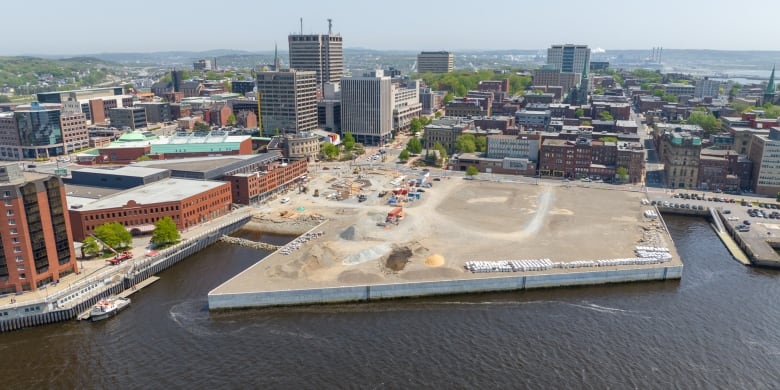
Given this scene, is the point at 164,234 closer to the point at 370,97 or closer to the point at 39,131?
the point at 370,97

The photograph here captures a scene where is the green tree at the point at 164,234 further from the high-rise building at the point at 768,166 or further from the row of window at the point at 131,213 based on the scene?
the high-rise building at the point at 768,166

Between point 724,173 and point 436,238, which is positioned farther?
point 724,173

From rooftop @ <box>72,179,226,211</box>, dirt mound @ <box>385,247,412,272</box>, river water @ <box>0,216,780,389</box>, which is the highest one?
rooftop @ <box>72,179,226,211</box>

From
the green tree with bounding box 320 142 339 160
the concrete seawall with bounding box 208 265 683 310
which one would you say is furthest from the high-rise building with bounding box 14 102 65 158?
the concrete seawall with bounding box 208 265 683 310

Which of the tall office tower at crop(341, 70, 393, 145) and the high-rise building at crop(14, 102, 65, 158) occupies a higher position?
the tall office tower at crop(341, 70, 393, 145)

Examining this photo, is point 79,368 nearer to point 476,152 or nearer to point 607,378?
point 607,378

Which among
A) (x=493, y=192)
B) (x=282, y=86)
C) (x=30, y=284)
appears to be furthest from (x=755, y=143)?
(x=30, y=284)

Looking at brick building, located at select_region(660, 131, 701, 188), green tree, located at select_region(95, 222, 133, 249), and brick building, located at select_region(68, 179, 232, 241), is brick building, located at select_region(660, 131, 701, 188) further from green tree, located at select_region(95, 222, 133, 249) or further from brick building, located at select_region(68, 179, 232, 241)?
green tree, located at select_region(95, 222, 133, 249)

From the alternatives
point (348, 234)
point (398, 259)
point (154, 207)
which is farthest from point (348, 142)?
point (398, 259)
